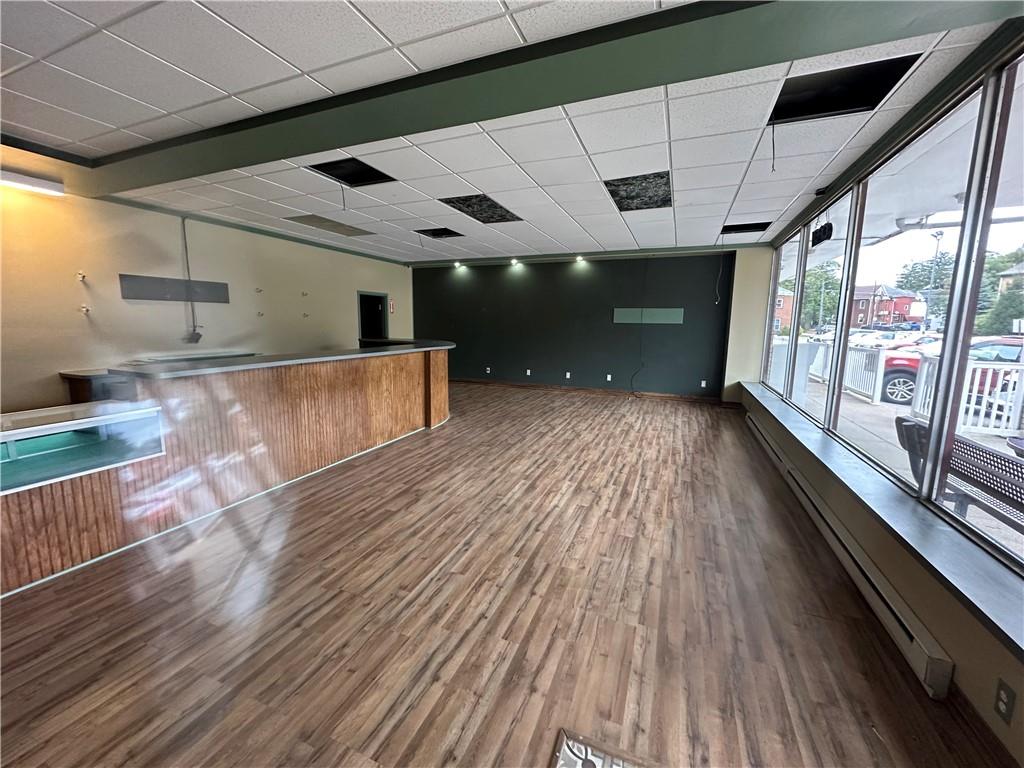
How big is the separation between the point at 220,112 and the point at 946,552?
5010 mm

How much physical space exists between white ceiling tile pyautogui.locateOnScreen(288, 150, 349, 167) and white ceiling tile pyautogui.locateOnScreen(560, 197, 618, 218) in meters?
2.40

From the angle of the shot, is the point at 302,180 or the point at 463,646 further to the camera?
the point at 302,180

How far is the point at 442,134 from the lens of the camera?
296 cm


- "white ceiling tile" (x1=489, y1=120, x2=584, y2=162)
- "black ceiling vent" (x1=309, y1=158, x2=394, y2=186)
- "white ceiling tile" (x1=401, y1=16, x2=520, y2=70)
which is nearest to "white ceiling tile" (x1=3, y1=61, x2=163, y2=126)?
"black ceiling vent" (x1=309, y1=158, x2=394, y2=186)

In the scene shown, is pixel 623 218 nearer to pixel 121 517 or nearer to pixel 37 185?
pixel 121 517

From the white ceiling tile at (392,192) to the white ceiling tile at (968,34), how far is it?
389 centimetres

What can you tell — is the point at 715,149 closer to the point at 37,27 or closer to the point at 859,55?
the point at 859,55

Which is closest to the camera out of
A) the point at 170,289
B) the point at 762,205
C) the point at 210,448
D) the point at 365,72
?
the point at 365,72

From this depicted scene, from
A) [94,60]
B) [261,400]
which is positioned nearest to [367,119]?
[94,60]

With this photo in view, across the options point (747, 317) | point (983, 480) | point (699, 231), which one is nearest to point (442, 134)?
point (983, 480)

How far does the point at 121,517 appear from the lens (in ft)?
8.46

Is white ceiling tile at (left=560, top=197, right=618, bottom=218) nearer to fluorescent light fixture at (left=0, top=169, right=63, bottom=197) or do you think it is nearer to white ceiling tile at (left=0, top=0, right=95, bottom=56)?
white ceiling tile at (left=0, top=0, right=95, bottom=56)

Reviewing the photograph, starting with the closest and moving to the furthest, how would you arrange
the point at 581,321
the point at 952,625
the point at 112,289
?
the point at 952,625, the point at 112,289, the point at 581,321

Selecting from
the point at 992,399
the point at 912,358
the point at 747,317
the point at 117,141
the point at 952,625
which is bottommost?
the point at 952,625
